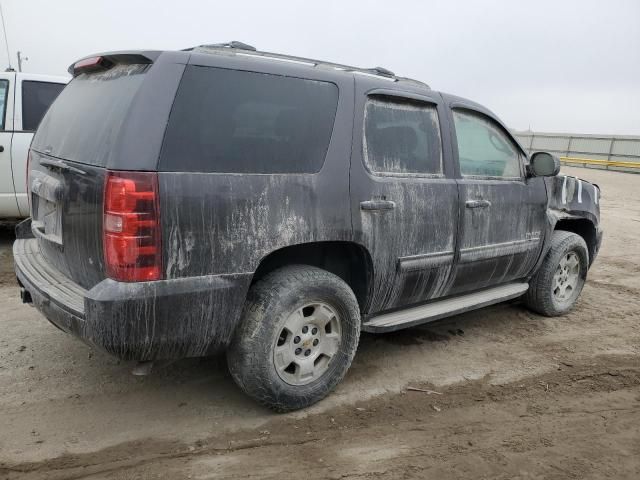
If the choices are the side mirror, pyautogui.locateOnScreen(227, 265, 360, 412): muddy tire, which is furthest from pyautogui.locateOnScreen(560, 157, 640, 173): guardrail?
pyautogui.locateOnScreen(227, 265, 360, 412): muddy tire

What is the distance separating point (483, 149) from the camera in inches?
165

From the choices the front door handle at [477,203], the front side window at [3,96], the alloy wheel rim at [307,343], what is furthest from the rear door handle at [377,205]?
the front side window at [3,96]

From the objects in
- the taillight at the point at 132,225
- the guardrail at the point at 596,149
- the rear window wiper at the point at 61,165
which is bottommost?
the taillight at the point at 132,225

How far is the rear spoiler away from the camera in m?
2.69

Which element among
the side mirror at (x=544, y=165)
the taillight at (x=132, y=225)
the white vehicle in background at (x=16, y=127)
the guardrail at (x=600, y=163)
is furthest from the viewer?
the guardrail at (x=600, y=163)

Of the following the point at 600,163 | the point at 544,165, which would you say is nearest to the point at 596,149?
the point at 600,163

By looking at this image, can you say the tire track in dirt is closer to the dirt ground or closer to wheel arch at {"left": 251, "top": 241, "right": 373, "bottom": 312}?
the dirt ground

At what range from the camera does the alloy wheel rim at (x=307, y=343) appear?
303 cm

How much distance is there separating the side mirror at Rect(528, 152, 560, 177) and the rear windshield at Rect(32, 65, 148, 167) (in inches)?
125

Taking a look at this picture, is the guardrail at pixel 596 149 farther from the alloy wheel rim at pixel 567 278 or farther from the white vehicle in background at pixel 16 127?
the white vehicle in background at pixel 16 127

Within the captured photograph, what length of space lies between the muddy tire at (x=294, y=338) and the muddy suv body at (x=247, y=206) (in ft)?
0.04

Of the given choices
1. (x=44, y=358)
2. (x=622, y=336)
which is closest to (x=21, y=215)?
(x=44, y=358)

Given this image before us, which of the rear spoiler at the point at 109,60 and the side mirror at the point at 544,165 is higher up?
the rear spoiler at the point at 109,60

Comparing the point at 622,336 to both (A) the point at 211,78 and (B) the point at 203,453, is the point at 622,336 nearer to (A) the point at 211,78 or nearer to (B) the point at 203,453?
(B) the point at 203,453
